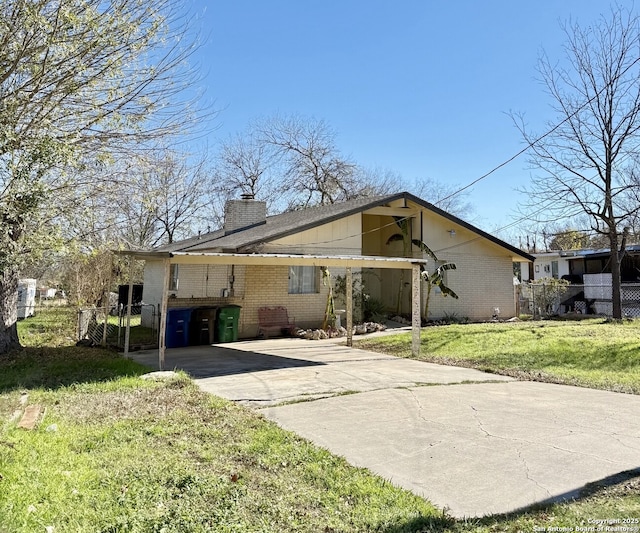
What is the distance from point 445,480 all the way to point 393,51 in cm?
1269

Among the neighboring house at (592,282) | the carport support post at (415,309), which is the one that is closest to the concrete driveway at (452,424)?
the carport support post at (415,309)

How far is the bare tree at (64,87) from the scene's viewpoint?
5.17 metres

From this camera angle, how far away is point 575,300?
24.2 m

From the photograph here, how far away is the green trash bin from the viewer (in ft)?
44.6

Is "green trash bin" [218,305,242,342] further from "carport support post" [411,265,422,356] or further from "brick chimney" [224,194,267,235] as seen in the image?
"brick chimney" [224,194,267,235]

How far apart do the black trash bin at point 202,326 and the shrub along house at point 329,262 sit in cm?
77

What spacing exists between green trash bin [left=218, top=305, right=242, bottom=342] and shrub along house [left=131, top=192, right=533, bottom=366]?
74 centimetres

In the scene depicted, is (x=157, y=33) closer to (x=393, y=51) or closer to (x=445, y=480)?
(x=445, y=480)

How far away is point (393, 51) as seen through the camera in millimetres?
13227

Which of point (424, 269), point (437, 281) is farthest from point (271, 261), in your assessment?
point (437, 281)

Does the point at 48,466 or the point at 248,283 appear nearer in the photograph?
the point at 48,466

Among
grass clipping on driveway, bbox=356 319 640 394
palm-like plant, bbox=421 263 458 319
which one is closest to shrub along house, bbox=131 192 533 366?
palm-like plant, bbox=421 263 458 319

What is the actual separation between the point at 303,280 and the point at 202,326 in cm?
420

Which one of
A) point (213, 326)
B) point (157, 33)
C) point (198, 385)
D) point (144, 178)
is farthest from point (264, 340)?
point (157, 33)
